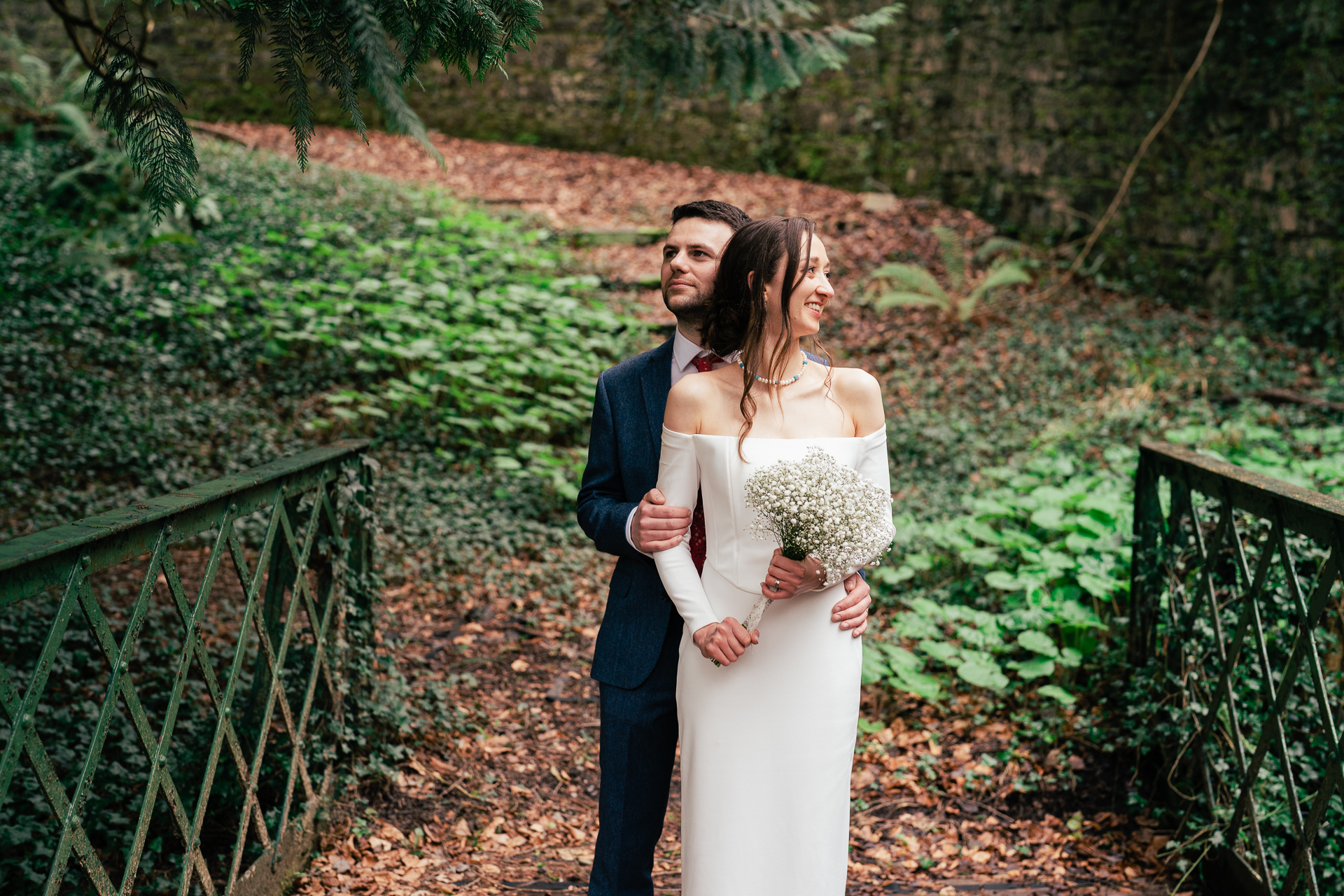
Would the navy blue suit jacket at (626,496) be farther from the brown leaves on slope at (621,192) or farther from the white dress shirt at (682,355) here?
the brown leaves on slope at (621,192)

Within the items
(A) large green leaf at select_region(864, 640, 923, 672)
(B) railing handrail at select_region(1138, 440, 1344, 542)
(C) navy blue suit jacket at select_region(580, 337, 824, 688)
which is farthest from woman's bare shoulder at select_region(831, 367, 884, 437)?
(A) large green leaf at select_region(864, 640, 923, 672)

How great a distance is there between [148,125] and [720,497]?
153cm

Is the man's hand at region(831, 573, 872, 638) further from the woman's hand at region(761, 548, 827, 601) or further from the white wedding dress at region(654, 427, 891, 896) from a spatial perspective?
the woman's hand at region(761, 548, 827, 601)

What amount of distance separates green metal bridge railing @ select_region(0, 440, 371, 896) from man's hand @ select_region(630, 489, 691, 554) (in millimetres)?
963

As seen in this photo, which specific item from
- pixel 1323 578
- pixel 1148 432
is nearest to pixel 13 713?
pixel 1323 578

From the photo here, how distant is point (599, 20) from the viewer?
500 inches

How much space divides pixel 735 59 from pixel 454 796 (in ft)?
11.0

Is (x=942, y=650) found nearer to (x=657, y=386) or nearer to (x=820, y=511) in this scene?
(x=657, y=386)

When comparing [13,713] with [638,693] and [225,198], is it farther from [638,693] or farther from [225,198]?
[225,198]

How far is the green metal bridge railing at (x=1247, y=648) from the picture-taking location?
7.87 ft

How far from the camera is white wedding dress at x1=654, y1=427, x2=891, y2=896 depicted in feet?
6.47

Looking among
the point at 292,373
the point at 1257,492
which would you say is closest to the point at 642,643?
the point at 1257,492

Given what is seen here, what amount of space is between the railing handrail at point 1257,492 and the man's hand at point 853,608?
1.25 m

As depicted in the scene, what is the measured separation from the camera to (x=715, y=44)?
4.16 metres
